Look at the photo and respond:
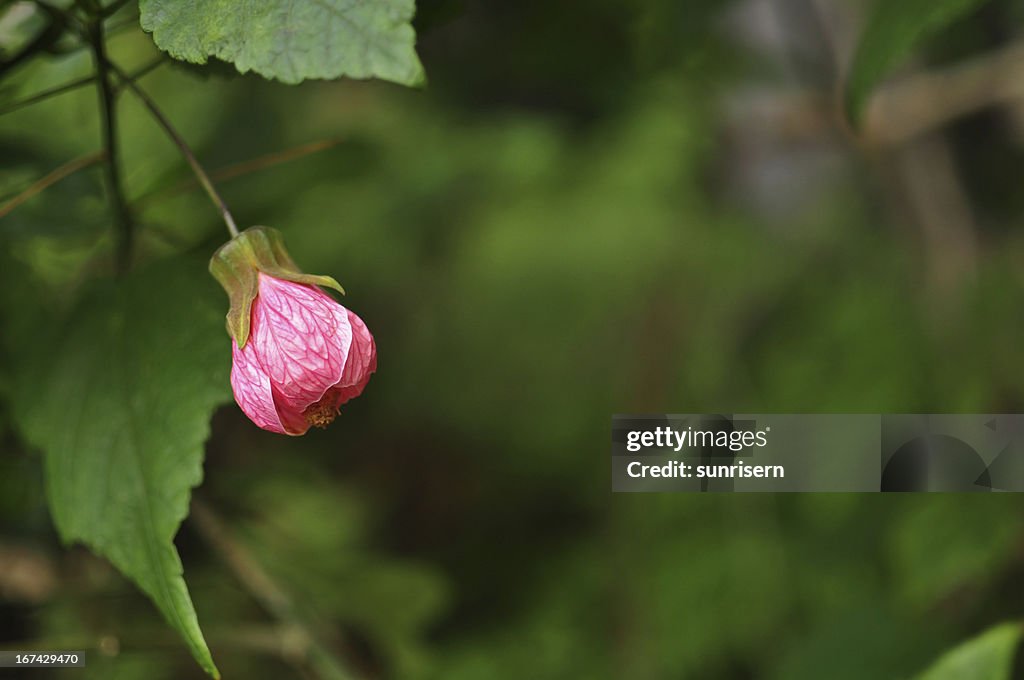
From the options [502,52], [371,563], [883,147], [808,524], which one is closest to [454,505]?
[371,563]

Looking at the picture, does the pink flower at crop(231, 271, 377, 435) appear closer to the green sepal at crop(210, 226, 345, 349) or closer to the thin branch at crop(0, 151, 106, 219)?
the green sepal at crop(210, 226, 345, 349)

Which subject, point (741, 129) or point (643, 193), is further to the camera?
point (741, 129)

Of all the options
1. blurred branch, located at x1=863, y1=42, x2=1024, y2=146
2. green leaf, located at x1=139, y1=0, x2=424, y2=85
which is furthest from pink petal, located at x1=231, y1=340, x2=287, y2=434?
blurred branch, located at x1=863, y1=42, x2=1024, y2=146

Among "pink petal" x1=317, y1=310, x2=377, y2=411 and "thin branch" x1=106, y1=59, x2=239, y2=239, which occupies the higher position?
"thin branch" x1=106, y1=59, x2=239, y2=239

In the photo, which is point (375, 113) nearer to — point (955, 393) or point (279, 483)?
point (279, 483)

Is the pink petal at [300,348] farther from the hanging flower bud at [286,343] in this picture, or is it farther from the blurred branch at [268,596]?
the blurred branch at [268,596]

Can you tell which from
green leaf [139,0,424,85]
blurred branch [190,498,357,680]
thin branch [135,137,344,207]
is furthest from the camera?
blurred branch [190,498,357,680]

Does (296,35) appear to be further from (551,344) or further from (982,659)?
(551,344)
